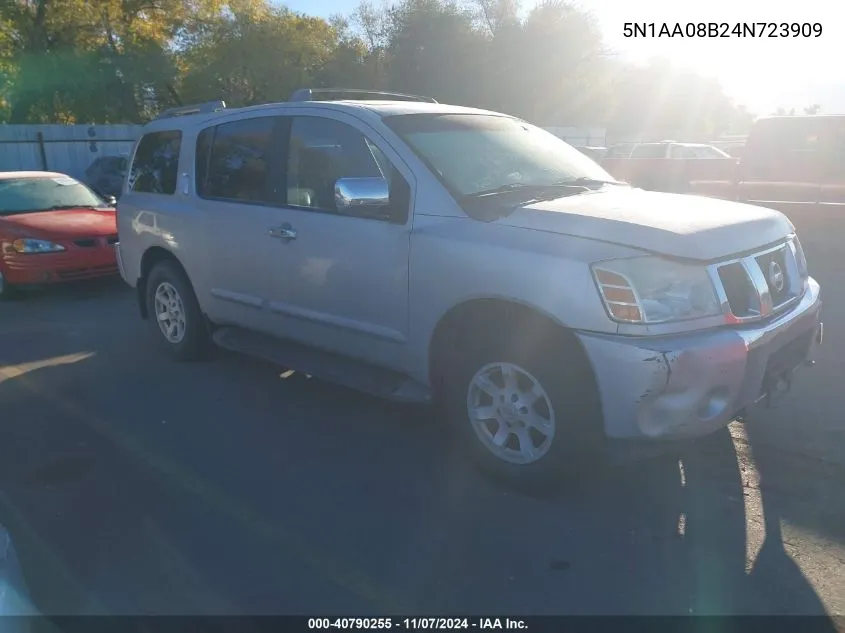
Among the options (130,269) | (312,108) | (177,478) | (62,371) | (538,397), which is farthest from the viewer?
(130,269)

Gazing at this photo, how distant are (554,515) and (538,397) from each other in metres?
0.57

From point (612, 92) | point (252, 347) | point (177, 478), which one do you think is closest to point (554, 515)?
point (177, 478)

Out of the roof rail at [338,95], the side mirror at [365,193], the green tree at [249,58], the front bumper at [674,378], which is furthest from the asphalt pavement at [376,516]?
the green tree at [249,58]

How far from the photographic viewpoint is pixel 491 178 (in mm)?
4453

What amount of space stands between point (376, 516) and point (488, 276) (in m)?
1.29

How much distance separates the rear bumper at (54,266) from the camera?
8750 mm

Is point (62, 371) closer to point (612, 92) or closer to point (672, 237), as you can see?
point (672, 237)

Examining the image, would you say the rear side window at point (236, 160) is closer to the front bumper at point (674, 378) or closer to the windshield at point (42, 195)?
the front bumper at point (674, 378)

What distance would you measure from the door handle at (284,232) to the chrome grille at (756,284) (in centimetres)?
257

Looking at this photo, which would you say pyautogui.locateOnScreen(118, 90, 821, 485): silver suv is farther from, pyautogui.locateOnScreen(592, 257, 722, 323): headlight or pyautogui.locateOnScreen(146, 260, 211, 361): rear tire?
pyautogui.locateOnScreen(146, 260, 211, 361): rear tire

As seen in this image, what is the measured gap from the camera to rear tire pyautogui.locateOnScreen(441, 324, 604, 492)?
3545 millimetres

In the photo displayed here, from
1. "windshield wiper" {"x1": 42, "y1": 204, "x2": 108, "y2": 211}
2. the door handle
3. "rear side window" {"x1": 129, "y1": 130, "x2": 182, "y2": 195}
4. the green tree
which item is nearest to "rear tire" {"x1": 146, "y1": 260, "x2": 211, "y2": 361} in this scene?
"rear side window" {"x1": 129, "y1": 130, "x2": 182, "y2": 195}

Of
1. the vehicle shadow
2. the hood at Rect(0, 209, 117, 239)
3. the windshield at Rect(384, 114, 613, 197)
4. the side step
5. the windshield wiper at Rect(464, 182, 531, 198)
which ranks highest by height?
the windshield at Rect(384, 114, 613, 197)

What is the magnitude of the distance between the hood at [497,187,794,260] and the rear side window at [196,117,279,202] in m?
2.11
